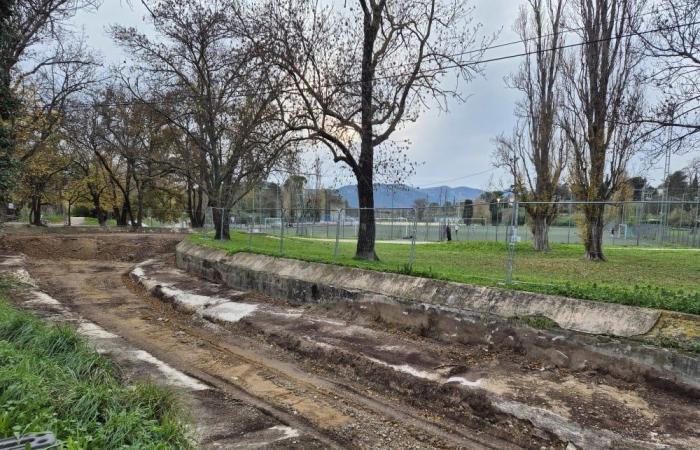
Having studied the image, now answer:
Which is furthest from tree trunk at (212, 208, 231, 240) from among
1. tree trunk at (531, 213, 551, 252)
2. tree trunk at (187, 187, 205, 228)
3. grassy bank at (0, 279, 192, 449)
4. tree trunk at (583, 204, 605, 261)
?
tree trunk at (187, 187, 205, 228)

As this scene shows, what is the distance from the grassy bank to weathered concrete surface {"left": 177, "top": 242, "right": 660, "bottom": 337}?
15.7 ft

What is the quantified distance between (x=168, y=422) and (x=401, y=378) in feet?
10.9

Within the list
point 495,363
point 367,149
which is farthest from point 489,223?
point 495,363

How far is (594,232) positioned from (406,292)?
39.2 ft

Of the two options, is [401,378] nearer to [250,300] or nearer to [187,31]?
[250,300]

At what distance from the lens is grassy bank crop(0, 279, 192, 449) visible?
2.78 metres

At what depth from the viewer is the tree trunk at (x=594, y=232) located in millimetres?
15582

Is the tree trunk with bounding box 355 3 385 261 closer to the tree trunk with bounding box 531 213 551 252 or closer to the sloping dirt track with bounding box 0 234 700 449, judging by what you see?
the sloping dirt track with bounding box 0 234 700 449

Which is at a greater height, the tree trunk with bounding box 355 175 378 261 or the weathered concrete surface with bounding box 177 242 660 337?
the tree trunk with bounding box 355 175 378 261

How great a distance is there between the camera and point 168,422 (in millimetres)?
3457

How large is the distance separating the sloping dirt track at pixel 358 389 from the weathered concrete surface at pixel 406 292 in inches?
21.3

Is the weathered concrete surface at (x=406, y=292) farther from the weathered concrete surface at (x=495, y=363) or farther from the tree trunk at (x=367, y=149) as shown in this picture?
the tree trunk at (x=367, y=149)

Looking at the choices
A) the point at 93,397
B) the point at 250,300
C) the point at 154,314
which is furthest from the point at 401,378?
the point at 154,314

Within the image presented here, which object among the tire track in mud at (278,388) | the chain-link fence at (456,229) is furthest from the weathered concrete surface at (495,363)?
the chain-link fence at (456,229)
